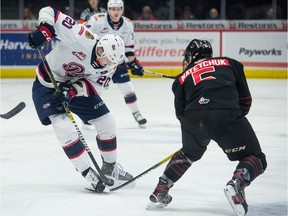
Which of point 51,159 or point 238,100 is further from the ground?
point 238,100

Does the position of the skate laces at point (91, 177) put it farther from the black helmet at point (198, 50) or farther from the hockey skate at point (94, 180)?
the black helmet at point (198, 50)

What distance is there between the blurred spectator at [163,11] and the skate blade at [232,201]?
346 inches

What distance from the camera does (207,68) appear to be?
382 cm

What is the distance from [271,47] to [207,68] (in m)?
7.64

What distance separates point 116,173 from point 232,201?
1272 mm

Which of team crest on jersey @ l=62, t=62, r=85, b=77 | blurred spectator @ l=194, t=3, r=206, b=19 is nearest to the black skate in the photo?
team crest on jersey @ l=62, t=62, r=85, b=77

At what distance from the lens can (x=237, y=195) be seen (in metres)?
3.63

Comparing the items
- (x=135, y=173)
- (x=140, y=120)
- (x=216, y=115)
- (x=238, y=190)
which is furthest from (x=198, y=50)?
(x=140, y=120)

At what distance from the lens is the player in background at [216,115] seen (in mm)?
3752

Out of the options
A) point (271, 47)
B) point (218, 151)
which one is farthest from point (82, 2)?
point (218, 151)

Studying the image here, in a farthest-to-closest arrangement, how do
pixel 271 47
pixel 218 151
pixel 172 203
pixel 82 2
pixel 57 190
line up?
pixel 82 2, pixel 271 47, pixel 218 151, pixel 57 190, pixel 172 203

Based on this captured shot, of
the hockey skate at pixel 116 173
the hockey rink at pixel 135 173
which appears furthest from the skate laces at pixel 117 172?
the hockey rink at pixel 135 173

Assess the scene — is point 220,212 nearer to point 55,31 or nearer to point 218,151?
point 55,31

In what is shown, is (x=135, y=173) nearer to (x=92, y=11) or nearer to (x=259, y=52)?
(x=92, y=11)
